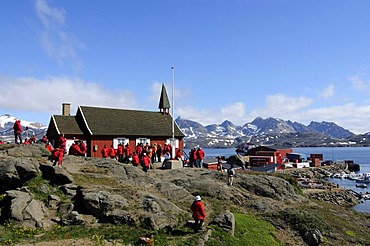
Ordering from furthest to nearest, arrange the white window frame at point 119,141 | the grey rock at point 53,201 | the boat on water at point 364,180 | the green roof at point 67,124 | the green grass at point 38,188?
the boat on water at point 364,180
the white window frame at point 119,141
the green roof at point 67,124
the green grass at point 38,188
the grey rock at point 53,201

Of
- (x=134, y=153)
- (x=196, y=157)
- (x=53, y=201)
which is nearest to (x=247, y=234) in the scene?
(x=53, y=201)

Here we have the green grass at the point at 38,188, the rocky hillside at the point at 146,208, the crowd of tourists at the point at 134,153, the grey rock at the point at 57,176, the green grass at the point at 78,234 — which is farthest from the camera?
the crowd of tourists at the point at 134,153

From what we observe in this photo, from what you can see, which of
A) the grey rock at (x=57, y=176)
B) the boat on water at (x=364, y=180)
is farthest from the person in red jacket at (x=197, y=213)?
the boat on water at (x=364, y=180)

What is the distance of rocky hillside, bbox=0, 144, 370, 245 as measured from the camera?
17172 mm

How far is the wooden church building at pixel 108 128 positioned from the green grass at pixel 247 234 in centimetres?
2307

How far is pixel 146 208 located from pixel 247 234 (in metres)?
5.50

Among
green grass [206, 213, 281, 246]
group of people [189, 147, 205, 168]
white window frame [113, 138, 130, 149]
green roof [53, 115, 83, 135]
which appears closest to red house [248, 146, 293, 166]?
white window frame [113, 138, 130, 149]

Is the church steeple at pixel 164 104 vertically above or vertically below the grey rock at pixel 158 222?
above

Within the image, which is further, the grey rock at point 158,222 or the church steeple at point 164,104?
the church steeple at point 164,104

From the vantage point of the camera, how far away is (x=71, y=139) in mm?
39625

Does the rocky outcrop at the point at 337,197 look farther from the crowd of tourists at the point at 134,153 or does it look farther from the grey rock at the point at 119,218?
the grey rock at the point at 119,218

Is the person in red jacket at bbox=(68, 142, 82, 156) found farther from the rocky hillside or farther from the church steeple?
the church steeple

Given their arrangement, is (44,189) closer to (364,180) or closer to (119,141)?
(119,141)

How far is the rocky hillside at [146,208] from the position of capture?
676 inches
